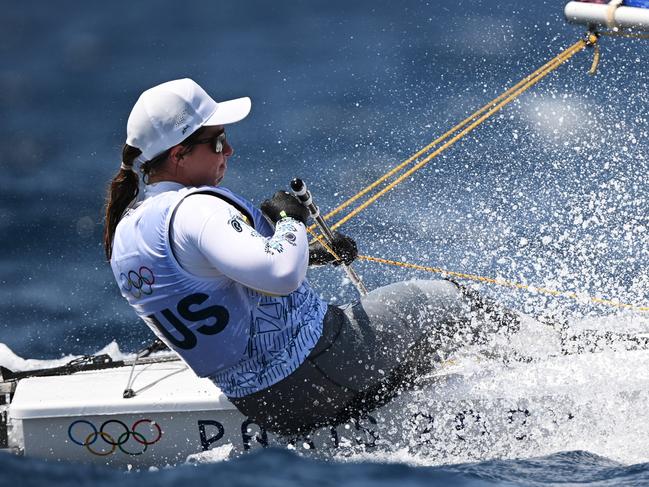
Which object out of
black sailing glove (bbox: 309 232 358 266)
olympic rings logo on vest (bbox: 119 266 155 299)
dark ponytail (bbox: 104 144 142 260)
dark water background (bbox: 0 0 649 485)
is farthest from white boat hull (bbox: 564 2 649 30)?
olympic rings logo on vest (bbox: 119 266 155 299)

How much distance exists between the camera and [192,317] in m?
2.43

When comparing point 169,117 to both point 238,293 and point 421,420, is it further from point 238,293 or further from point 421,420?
point 421,420

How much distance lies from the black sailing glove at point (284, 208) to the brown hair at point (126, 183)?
0.24 m

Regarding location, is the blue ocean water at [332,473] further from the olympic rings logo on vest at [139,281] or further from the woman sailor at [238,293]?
the olympic rings logo on vest at [139,281]

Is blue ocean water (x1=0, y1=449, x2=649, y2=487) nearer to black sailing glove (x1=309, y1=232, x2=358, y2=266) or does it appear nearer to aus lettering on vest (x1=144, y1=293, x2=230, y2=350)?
aus lettering on vest (x1=144, y1=293, x2=230, y2=350)

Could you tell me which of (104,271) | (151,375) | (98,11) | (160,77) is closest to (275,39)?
(160,77)

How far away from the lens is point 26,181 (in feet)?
21.3

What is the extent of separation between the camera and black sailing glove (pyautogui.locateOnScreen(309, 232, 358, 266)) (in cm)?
286

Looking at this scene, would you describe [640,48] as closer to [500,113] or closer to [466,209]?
[500,113]

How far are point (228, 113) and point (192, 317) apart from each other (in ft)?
1.52

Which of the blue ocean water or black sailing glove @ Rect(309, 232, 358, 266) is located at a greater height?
black sailing glove @ Rect(309, 232, 358, 266)

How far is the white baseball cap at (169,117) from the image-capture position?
2416 millimetres

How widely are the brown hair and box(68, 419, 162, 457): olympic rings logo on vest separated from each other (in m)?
0.56

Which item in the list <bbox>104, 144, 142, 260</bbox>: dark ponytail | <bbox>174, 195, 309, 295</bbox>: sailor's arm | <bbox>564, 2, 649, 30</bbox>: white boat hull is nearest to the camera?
<bbox>174, 195, 309, 295</bbox>: sailor's arm
